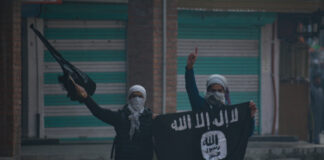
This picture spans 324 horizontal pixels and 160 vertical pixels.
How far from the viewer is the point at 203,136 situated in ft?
24.1

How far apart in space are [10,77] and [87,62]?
2.92 meters

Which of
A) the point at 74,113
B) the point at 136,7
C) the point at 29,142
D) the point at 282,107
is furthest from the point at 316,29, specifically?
the point at 29,142

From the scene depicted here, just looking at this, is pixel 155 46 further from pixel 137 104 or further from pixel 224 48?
pixel 137 104

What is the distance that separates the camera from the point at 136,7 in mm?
13211

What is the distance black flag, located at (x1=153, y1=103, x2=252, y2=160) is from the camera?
287 inches

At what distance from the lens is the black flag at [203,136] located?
23.9 feet

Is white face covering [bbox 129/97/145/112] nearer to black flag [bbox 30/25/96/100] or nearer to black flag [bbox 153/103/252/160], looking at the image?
black flag [bbox 153/103/252/160]

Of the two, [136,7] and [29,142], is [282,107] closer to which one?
[136,7]

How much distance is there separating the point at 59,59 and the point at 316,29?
9.70m

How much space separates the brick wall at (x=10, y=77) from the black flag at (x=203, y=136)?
503cm

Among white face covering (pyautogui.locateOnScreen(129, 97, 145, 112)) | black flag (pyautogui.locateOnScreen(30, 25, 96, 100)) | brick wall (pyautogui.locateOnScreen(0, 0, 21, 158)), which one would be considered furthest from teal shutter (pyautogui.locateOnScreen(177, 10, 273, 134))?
white face covering (pyautogui.locateOnScreen(129, 97, 145, 112))

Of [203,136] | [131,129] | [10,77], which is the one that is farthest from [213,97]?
[10,77]

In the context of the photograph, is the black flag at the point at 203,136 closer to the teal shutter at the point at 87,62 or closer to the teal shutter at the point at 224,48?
the teal shutter at the point at 87,62

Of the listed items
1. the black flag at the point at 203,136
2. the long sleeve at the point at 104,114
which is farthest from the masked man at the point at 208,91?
the long sleeve at the point at 104,114
